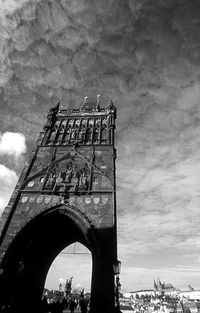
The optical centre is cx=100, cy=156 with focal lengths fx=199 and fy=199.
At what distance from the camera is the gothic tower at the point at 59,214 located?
37.9 ft

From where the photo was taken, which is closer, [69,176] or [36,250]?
[36,250]

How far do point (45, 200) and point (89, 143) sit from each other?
646 cm

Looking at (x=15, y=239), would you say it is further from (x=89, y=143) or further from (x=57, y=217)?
(x=89, y=143)

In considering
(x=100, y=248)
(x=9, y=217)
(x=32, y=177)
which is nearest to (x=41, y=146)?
(x=32, y=177)

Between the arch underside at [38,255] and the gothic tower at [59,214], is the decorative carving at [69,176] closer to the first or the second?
the gothic tower at [59,214]

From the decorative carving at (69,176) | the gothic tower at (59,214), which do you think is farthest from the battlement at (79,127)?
the decorative carving at (69,176)

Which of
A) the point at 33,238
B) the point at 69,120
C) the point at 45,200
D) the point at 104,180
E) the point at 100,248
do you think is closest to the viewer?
the point at 100,248

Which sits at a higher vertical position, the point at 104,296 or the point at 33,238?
the point at 33,238

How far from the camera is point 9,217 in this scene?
13.5m

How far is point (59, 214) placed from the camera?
1354cm

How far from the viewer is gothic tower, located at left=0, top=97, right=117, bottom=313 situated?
37.9 ft

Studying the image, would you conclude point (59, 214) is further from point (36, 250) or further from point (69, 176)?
point (36, 250)

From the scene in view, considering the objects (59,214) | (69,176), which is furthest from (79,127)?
(59,214)

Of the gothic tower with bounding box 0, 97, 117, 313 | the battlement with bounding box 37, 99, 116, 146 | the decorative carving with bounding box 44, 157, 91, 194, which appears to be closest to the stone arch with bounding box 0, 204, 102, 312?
the gothic tower with bounding box 0, 97, 117, 313
